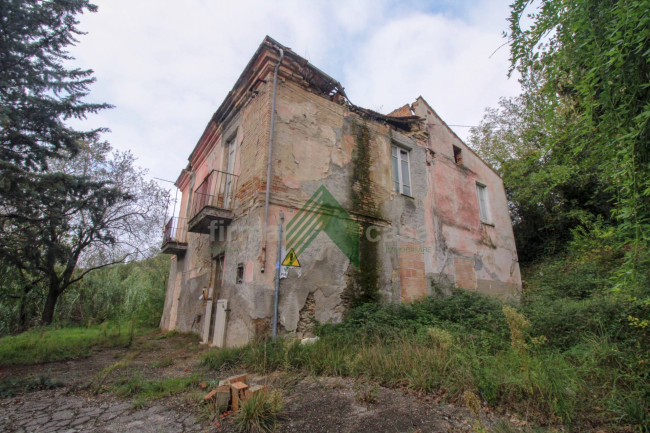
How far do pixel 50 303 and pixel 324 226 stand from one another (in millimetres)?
11994

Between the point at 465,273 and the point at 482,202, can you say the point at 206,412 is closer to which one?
the point at 465,273

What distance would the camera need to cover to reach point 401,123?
9742 millimetres

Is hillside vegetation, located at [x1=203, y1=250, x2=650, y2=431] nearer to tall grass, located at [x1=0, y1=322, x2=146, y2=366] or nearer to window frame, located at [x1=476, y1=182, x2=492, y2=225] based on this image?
tall grass, located at [x1=0, y1=322, x2=146, y2=366]

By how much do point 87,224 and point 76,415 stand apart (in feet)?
33.6

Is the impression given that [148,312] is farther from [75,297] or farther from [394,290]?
[394,290]

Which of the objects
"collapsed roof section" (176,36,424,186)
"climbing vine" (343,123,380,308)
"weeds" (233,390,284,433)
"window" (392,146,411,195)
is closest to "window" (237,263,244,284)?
"climbing vine" (343,123,380,308)

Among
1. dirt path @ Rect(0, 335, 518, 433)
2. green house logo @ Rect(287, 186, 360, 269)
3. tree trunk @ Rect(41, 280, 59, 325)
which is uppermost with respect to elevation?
green house logo @ Rect(287, 186, 360, 269)

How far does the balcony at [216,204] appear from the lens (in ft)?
24.2

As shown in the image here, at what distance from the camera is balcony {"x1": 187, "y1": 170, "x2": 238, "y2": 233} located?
7.38 m

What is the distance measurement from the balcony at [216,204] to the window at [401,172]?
459 centimetres

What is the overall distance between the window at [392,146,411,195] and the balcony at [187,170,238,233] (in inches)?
181

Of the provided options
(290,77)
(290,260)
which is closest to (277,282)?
(290,260)

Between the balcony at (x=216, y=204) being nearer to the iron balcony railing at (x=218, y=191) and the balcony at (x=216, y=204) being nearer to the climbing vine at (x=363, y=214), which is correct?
the iron balcony railing at (x=218, y=191)

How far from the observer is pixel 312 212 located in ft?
22.9
